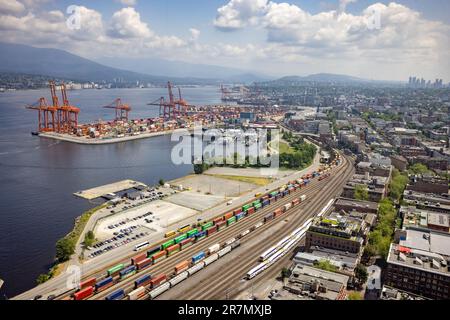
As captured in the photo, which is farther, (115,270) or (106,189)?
(106,189)

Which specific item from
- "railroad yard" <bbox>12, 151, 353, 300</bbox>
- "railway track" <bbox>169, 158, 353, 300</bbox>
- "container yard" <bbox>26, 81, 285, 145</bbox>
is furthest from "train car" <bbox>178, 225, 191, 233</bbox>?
"container yard" <bbox>26, 81, 285, 145</bbox>

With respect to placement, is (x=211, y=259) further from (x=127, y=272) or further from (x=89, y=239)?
(x=89, y=239)

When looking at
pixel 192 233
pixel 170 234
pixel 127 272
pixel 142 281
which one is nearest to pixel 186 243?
pixel 192 233

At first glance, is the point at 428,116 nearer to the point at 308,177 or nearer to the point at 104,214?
the point at 308,177

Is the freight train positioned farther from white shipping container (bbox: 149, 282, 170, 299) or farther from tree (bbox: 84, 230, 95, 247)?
tree (bbox: 84, 230, 95, 247)

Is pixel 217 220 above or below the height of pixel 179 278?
above

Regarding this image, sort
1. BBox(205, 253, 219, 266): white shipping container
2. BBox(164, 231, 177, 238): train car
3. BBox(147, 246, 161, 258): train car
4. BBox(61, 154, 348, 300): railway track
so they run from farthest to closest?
BBox(164, 231, 177, 238): train car, BBox(147, 246, 161, 258): train car, BBox(205, 253, 219, 266): white shipping container, BBox(61, 154, 348, 300): railway track
